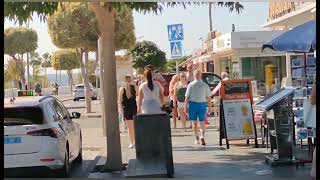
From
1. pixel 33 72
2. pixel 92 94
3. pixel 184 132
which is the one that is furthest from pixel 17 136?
pixel 92 94

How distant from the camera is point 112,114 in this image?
9.48 meters

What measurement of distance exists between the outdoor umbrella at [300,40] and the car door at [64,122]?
359cm

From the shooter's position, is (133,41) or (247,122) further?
(133,41)

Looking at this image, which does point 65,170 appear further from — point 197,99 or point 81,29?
point 81,29

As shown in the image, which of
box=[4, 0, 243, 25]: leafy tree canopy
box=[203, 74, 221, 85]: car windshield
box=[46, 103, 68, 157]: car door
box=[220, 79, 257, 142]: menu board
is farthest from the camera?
box=[203, 74, 221, 85]: car windshield

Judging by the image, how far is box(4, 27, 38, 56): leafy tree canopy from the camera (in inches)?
314

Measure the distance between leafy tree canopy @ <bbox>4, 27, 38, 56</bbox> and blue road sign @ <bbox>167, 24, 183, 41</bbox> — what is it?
2.39 m

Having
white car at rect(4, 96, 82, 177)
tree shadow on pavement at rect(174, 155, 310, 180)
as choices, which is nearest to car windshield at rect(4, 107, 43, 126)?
white car at rect(4, 96, 82, 177)

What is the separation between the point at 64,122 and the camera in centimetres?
970

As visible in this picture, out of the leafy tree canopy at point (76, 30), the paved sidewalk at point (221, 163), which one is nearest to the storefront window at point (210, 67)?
the leafy tree canopy at point (76, 30)

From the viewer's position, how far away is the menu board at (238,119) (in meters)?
11.8

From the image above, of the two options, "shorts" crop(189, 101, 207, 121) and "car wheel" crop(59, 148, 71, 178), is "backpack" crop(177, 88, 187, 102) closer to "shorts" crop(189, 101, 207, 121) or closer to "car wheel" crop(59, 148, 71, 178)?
"shorts" crop(189, 101, 207, 121)

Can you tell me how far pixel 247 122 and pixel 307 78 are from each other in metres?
2.54
